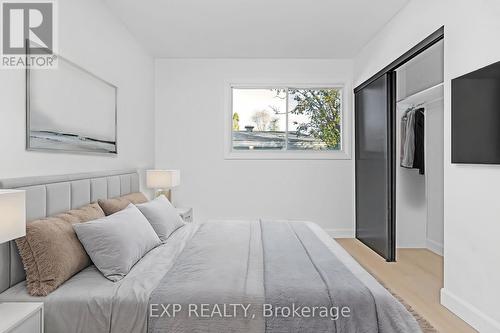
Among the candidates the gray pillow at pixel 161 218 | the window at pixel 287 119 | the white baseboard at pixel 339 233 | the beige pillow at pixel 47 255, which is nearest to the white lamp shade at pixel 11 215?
the beige pillow at pixel 47 255

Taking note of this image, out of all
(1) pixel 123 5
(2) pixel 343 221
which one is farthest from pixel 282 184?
(1) pixel 123 5

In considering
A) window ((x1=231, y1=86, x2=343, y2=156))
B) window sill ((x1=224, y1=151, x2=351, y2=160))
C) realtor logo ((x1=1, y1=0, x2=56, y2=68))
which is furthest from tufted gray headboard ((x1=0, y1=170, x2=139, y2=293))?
window ((x1=231, y1=86, x2=343, y2=156))

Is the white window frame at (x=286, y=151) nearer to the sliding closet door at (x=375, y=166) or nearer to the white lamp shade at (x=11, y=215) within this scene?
the sliding closet door at (x=375, y=166)

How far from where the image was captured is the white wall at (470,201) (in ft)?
8.17

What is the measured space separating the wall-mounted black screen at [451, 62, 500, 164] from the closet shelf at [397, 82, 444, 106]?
155cm

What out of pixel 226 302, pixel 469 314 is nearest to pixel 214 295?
pixel 226 302

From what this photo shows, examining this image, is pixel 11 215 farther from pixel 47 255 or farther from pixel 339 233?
pixel 339 233

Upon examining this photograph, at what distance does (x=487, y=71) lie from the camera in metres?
2.52

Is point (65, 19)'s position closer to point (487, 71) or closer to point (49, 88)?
point (49, 88)

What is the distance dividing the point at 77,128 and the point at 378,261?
3485 mm

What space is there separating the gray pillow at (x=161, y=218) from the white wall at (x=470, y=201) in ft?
7.46

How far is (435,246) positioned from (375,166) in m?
1.32

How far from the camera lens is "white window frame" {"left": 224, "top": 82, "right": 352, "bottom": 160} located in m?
5.74

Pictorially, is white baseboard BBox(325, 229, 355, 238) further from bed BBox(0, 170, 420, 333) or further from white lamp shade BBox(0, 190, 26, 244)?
white lamp shade BBox(0, 190, 26, 244)
